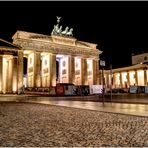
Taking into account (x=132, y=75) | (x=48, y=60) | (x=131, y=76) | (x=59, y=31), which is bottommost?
(x=131, y=76)

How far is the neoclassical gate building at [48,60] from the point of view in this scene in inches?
1880

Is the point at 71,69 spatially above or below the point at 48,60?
below

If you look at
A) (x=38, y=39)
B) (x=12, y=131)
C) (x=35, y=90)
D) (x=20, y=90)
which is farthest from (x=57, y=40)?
(x=12, y=131)

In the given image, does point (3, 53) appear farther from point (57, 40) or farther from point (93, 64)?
point (93, 64)

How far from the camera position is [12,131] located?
25.5 feet

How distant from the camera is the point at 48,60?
2357 inches

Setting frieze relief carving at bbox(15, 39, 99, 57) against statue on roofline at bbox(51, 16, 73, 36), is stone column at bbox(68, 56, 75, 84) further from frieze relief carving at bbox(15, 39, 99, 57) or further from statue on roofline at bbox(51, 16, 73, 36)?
statue on roofline at bbox(51, 16, 73, 36)

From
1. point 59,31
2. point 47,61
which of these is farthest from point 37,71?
point 59,31

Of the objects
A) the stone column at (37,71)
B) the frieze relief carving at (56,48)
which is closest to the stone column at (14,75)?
the frieze relief carving at (56,48)

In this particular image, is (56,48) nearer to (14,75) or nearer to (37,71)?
(37,71)

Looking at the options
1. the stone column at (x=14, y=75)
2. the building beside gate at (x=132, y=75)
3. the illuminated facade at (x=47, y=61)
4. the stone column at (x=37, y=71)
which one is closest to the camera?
the stone column at (x=14, y=75)

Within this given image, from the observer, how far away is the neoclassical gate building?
47750 mm

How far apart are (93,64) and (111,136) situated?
61908 mm

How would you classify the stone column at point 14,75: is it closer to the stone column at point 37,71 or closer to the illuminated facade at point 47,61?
the illuminated facade at point 47,61
